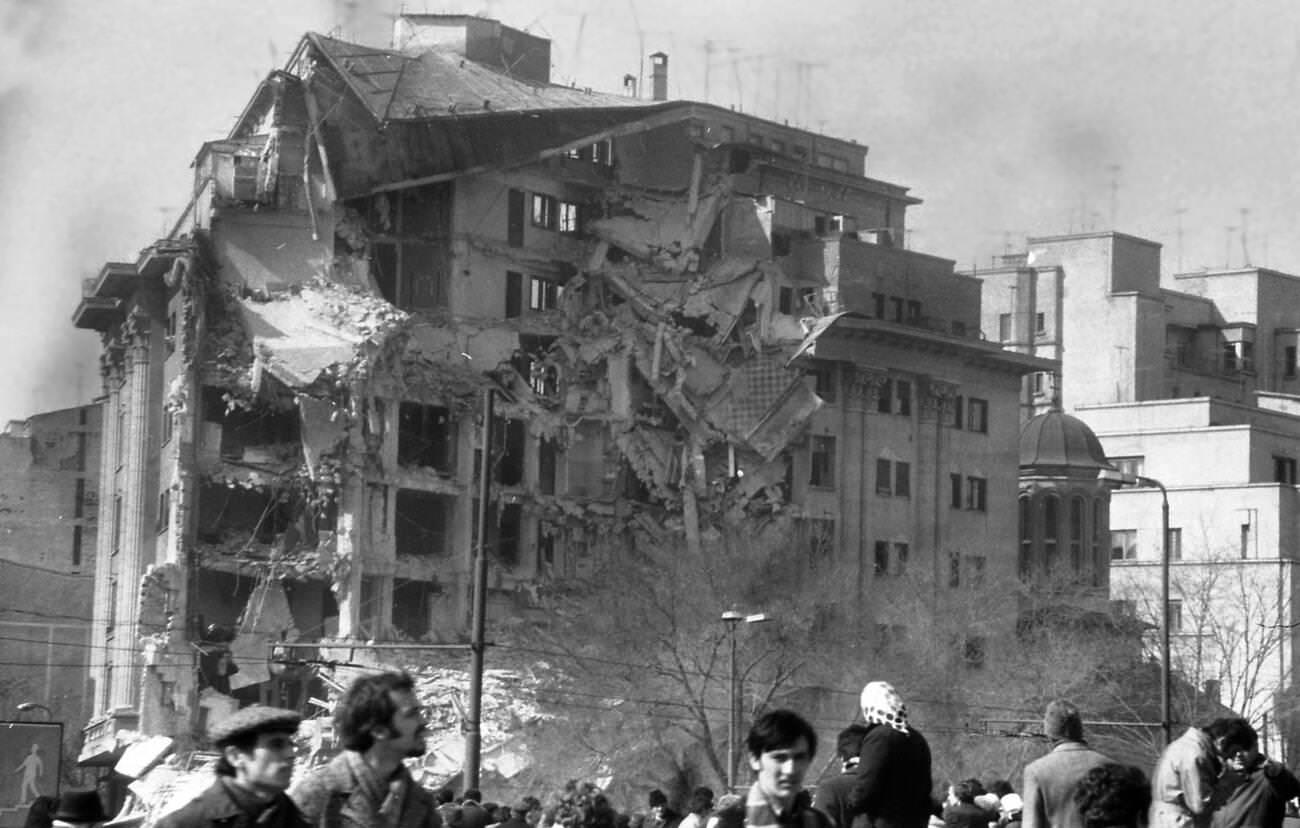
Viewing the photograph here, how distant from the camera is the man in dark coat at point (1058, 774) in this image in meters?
16.0

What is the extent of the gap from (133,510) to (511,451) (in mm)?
10719

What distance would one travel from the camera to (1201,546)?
114m

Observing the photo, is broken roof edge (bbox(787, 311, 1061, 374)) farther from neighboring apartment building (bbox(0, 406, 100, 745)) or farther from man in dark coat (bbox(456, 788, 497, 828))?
man in dark coat (bbox(456, 788, 497, 828))

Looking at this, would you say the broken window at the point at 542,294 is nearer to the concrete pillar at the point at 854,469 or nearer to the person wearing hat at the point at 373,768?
the concrete pillar at the point at 854,469

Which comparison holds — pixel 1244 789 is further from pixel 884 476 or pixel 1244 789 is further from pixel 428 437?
pixel 884 476

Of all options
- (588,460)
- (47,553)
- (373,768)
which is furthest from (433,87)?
(373,768)

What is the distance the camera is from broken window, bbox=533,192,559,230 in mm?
88625

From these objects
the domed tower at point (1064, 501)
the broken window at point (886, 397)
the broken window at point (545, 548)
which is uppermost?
the broken window at point (886, 397)

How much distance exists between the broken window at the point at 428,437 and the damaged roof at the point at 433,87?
26.8ft

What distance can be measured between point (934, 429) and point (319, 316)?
2431cm

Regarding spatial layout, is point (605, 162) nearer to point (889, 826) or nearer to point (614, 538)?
point (614, 538)

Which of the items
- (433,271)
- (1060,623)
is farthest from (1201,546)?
(433,271)

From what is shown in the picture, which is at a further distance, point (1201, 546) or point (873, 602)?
point (1201, 546)

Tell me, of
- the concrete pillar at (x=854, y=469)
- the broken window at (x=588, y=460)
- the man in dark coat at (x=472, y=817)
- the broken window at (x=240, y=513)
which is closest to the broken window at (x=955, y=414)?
→ the concrete pillar at (x=854, y=469)
